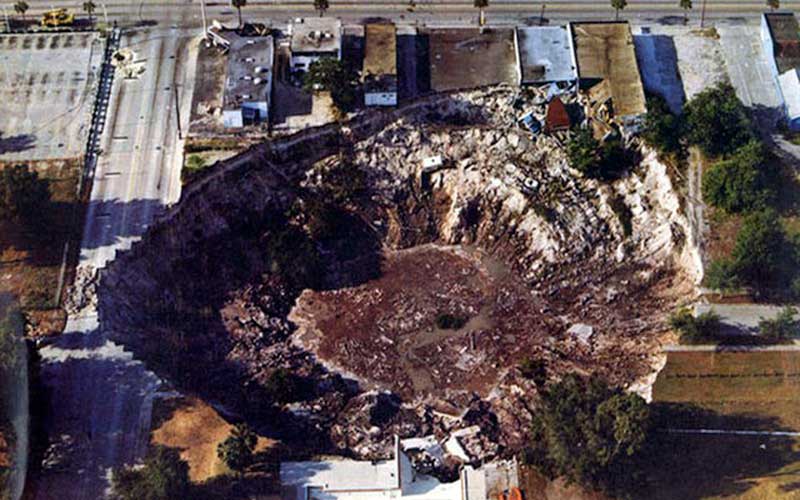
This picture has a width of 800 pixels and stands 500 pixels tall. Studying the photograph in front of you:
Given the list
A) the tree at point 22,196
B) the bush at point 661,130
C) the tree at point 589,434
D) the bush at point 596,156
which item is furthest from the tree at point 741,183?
the tree at point 22,196

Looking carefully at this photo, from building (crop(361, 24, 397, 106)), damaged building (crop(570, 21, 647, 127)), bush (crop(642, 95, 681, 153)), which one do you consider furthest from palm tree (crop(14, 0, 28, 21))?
bush (crop(642, 95, 681, 153))

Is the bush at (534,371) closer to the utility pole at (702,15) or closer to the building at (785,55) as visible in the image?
the building at (785,55)

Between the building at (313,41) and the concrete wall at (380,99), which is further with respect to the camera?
the building at (313,41)

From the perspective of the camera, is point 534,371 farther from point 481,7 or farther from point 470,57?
point 481,7

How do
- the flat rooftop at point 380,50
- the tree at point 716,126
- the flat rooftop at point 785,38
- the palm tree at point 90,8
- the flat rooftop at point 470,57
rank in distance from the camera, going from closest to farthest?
the tree at point 716,126, the flat rooftop at point 380,50, the flat rooftop at point 470,57, the flat rooftop at point 785,38, the palm tree at point 90,8

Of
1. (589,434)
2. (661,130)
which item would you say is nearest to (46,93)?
(661,130)

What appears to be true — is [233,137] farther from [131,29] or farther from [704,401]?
[704,401]
